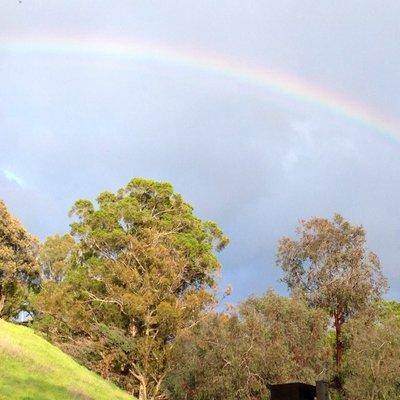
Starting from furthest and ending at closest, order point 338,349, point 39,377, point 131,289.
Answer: point 131,289
point 338,349
point 39,377

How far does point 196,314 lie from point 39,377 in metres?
29.3

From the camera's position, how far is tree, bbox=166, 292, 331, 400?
133 feet

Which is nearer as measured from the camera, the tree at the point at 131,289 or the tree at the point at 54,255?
the tree at the point at 131,289

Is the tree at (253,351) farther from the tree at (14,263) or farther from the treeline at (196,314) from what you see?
the tree at (14,263)

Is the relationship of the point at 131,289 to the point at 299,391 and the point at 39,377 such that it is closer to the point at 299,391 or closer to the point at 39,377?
the point at 39,377

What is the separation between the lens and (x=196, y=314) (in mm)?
52531

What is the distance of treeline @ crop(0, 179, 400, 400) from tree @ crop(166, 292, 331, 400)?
0.28ft

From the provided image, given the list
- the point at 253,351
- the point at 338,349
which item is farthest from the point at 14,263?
the point at 338,349

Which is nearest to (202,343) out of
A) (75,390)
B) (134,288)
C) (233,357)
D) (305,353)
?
(233,357)

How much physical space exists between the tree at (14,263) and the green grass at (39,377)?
39.0 metres

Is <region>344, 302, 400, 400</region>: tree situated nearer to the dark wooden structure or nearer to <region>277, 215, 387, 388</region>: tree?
<region>277, 215, 387, 388</region>: tree

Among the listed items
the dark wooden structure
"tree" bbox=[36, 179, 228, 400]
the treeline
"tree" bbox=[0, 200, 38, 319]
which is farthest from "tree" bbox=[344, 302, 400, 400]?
"tree" bbox=[0, 200, 38, 319]

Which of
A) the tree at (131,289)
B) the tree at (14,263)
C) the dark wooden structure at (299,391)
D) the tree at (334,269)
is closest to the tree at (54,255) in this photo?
the tree at (14,263)

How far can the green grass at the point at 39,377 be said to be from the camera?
2159cm
